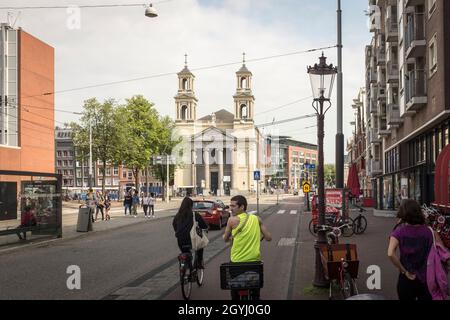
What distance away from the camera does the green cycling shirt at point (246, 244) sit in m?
6.21

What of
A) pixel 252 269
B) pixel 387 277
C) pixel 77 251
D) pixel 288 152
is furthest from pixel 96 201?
pixel 288 152

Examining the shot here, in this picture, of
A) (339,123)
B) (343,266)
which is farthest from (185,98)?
(343,266)

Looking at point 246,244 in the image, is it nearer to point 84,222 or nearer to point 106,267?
point 106,267

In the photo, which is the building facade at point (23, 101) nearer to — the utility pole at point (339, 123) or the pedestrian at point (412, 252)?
the utility pole at point (339, 123)

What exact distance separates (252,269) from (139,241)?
12.6m

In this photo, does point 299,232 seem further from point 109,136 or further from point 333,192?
point 109,136

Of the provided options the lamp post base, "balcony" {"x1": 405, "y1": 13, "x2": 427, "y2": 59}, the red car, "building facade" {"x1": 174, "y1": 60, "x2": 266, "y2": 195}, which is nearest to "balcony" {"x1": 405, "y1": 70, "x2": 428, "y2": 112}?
"balcony" {"x1": 405, "y1": 13, "x2": 427, "y2": 59}

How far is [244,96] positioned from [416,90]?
3575 inches

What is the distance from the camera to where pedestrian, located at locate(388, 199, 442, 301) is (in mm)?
5055

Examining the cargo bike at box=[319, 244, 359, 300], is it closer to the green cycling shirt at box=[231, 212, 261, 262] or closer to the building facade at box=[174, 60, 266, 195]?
the green cycling shirt at box=[231, 212, 261, 262]

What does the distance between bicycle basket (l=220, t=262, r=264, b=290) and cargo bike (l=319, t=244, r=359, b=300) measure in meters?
1.70

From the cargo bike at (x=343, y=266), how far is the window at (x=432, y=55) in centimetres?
1621

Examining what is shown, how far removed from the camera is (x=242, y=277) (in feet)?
19.6

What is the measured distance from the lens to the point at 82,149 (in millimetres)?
51750
